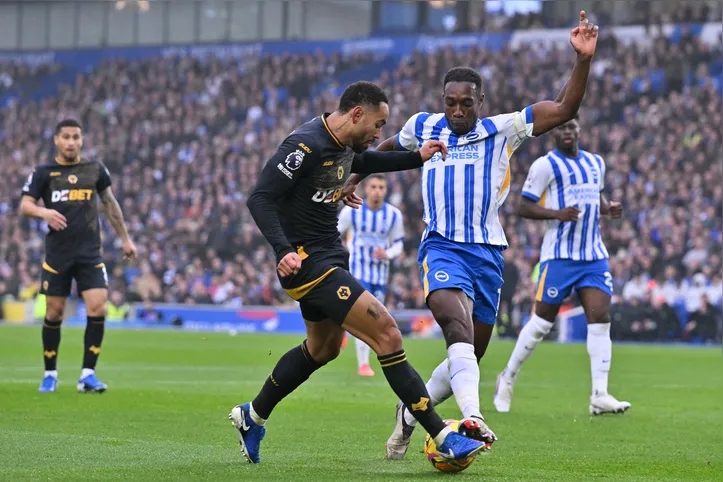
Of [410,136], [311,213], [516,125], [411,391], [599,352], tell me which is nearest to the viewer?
[411,391]

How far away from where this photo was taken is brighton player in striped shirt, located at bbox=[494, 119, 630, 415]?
35.4 ft

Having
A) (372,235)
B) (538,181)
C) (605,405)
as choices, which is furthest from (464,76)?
(372,235)

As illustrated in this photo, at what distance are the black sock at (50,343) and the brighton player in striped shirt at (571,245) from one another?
15.1 ft

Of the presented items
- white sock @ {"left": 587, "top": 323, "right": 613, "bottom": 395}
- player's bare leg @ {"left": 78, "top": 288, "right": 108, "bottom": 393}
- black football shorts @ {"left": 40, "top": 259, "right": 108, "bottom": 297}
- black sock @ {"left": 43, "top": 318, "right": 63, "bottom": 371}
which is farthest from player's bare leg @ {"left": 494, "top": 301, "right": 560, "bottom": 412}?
black sock @ {"left": 43, "top": 318, "right": 63, "bottom": 371}

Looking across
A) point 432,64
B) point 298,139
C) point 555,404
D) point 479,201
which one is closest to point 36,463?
point 298,139

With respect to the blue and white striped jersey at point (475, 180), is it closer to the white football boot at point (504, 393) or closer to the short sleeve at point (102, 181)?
the white football boot at point (504, 393)

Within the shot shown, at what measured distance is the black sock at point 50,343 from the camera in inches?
467

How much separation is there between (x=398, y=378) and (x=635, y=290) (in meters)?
21.1

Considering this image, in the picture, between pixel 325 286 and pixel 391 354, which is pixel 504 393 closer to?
pixel 391 354

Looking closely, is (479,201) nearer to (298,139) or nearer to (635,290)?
(298,139)

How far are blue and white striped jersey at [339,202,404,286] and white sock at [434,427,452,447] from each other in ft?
30.6

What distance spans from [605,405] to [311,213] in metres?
4.82

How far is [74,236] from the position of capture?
38.8 ft

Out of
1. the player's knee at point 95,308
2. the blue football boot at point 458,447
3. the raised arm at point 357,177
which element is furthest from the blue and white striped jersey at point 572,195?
the blue football boot at point 458,447
